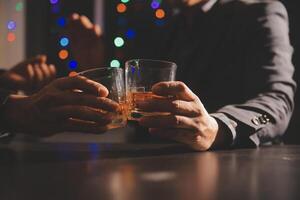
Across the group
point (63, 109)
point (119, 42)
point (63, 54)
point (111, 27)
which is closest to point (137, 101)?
point (63, 109)

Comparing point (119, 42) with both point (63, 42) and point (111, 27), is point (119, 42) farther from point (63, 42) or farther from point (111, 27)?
point (63, 42)

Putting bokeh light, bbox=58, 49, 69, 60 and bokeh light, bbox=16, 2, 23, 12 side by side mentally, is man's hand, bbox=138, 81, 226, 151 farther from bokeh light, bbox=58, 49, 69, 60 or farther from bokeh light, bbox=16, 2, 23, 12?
bokeh light, bbox=16, 2, 23, 12

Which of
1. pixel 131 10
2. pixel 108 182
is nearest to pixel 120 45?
pixel 131 10

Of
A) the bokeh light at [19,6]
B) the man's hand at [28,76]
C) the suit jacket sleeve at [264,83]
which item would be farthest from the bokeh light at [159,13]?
the bokeh light at [19,6]

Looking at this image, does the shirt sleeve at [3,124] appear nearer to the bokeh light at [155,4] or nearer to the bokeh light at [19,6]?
the bokeh light at [155,4]

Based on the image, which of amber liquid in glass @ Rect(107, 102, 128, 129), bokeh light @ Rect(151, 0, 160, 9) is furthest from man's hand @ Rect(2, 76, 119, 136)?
bokeh light @ Rect(151, 0, 160, 9)

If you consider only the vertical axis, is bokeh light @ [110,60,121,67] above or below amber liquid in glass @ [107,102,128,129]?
above
